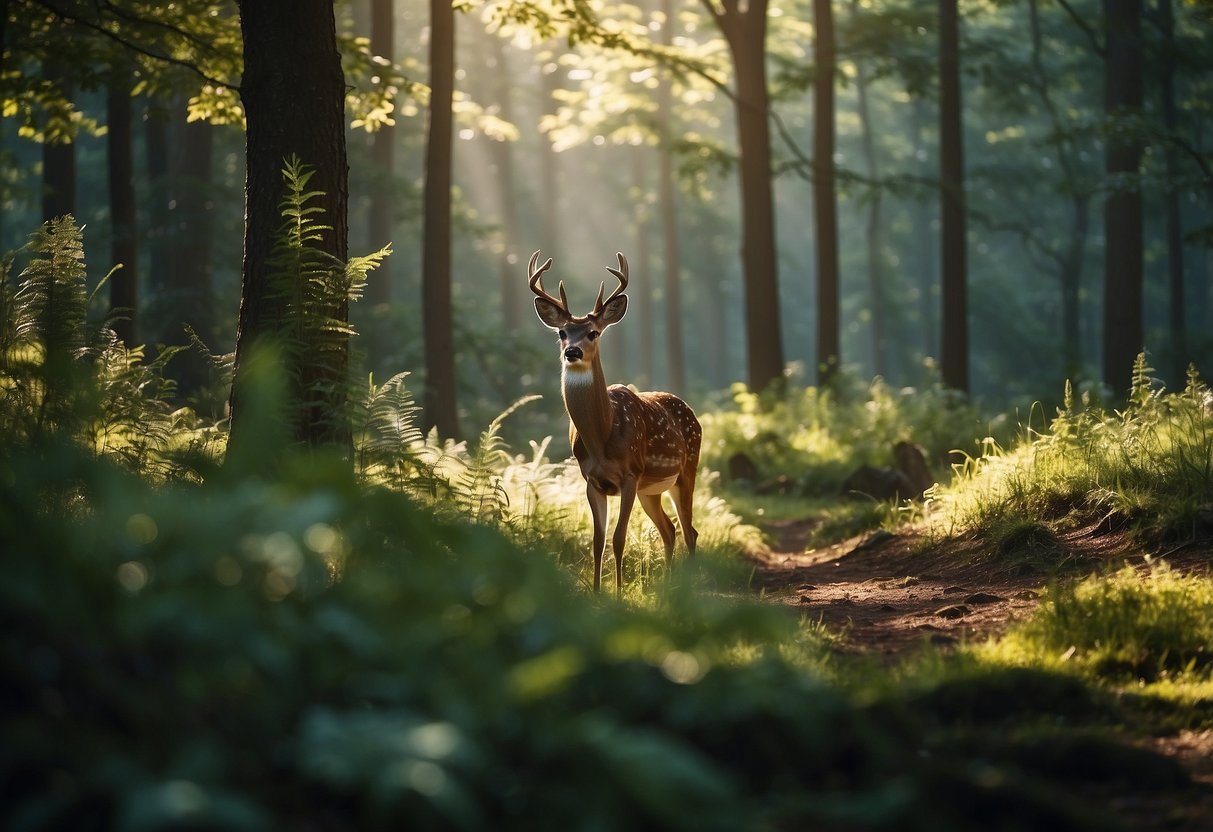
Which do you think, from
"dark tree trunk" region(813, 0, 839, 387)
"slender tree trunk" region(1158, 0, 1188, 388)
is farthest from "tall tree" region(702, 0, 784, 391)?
"slender tree trunk" region(1158, 0, 1188, 388)

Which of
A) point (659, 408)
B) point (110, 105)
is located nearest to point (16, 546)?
point (659, 408)

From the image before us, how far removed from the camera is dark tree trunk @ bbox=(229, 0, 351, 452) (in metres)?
7.22

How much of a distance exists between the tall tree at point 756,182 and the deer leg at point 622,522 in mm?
10943

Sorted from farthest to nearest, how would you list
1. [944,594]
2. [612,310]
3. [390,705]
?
[612,310]
[944,594]
[390,705]

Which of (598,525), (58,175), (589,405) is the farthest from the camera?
(58,175)

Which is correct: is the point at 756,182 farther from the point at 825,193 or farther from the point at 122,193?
the point at 122,193

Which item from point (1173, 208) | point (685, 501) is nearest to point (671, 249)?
point (1173, 208)

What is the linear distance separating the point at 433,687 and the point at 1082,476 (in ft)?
21.1

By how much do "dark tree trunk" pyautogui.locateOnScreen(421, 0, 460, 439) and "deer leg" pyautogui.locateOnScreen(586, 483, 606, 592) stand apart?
6.12m

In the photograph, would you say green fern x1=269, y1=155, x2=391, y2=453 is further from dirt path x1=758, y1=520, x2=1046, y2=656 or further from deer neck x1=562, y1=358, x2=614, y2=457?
dirt path x1=758, y1=520, x2=1046, y2=656

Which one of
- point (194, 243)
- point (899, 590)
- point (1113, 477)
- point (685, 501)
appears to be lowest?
point (899, 590)

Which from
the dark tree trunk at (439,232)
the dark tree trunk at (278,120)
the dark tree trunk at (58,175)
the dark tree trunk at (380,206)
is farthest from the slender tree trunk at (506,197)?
the dark tree trunk at (278,120)

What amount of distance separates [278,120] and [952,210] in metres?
14.9

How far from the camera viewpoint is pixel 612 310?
9242 mm
